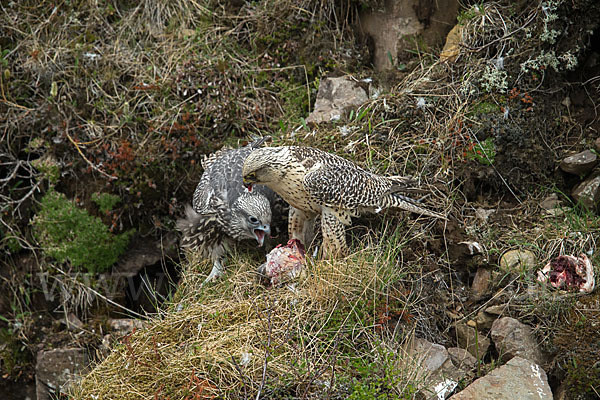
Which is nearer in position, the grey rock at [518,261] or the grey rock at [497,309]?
the grey rock at [497,309]

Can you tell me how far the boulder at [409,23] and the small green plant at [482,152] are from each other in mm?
1256

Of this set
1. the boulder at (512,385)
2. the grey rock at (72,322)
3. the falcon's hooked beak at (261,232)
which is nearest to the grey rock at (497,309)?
the boulder at (512,385)

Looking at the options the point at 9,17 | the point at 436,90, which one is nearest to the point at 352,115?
the point at 436,90

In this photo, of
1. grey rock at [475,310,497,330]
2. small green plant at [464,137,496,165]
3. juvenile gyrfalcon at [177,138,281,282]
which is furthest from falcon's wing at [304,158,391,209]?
grey rock at [475,310,497,330]

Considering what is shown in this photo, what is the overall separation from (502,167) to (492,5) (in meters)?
1.36

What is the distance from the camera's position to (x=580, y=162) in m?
4.43

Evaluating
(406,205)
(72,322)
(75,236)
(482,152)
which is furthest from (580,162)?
(72,322)

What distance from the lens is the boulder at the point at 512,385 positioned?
3.24m

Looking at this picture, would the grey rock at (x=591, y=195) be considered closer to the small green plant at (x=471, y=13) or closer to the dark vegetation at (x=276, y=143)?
the dark vegetation at (x=276, y=143)

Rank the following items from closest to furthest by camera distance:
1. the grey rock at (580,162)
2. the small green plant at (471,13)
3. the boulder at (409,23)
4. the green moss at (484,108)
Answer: the grey rock at (580,162) < the green moss at (484,108) < the small green plant at (471,13) < the boulder at (409,23)

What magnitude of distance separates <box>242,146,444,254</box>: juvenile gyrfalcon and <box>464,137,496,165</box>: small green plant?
694 millimetres

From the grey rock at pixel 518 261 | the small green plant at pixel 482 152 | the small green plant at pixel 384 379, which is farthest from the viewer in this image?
the small green plant at pixel 482 152

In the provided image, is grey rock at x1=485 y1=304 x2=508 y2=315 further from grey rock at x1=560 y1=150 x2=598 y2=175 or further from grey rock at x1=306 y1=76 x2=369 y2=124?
grey rock at x1=306 y1=76 x2=369 y2=124

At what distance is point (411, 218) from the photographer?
14.3 ft
